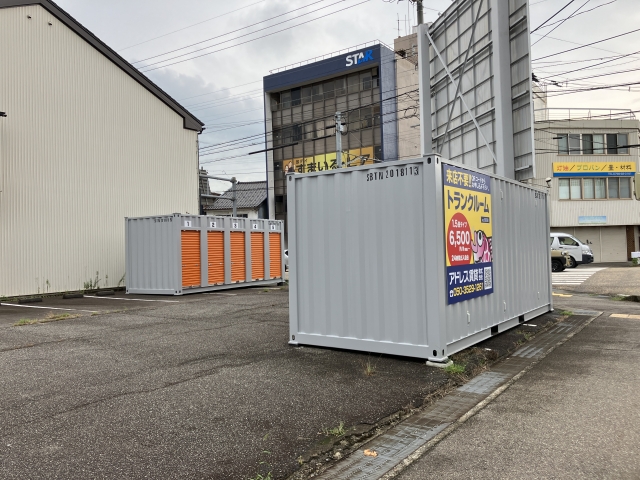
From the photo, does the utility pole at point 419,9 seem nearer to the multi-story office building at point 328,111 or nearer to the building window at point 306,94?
the multi-story office building at point 328,111

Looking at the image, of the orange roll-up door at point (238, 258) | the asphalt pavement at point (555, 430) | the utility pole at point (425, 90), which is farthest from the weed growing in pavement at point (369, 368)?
the orange roll-up door at point (238, 258)

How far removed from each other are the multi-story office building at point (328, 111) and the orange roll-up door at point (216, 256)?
25.1 metres

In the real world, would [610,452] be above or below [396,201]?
below

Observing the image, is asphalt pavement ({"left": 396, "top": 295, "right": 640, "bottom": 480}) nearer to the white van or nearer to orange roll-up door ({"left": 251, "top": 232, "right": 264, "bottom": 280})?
orange roll-up door ({"left": 251, "top": 232, "right": 264, "bottom": 280})

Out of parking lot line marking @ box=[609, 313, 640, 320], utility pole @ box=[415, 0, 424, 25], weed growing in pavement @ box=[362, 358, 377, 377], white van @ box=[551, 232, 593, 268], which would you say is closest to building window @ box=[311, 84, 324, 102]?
white van @ box=[551, 232, 593, 268]

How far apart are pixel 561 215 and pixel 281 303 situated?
31.1 metres

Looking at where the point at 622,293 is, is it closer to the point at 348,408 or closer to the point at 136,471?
the point at 348,408

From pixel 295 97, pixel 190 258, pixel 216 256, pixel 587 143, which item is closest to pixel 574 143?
pixel 587 143

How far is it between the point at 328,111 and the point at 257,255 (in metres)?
31.3

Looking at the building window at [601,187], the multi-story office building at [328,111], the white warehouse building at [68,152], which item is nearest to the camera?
the white warehouse building at [68,152]

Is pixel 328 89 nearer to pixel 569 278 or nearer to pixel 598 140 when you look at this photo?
pixel 598 140

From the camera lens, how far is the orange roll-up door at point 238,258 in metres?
19.8

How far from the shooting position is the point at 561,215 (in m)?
38.4

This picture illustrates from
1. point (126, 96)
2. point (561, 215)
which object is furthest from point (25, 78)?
point (561, 215)
